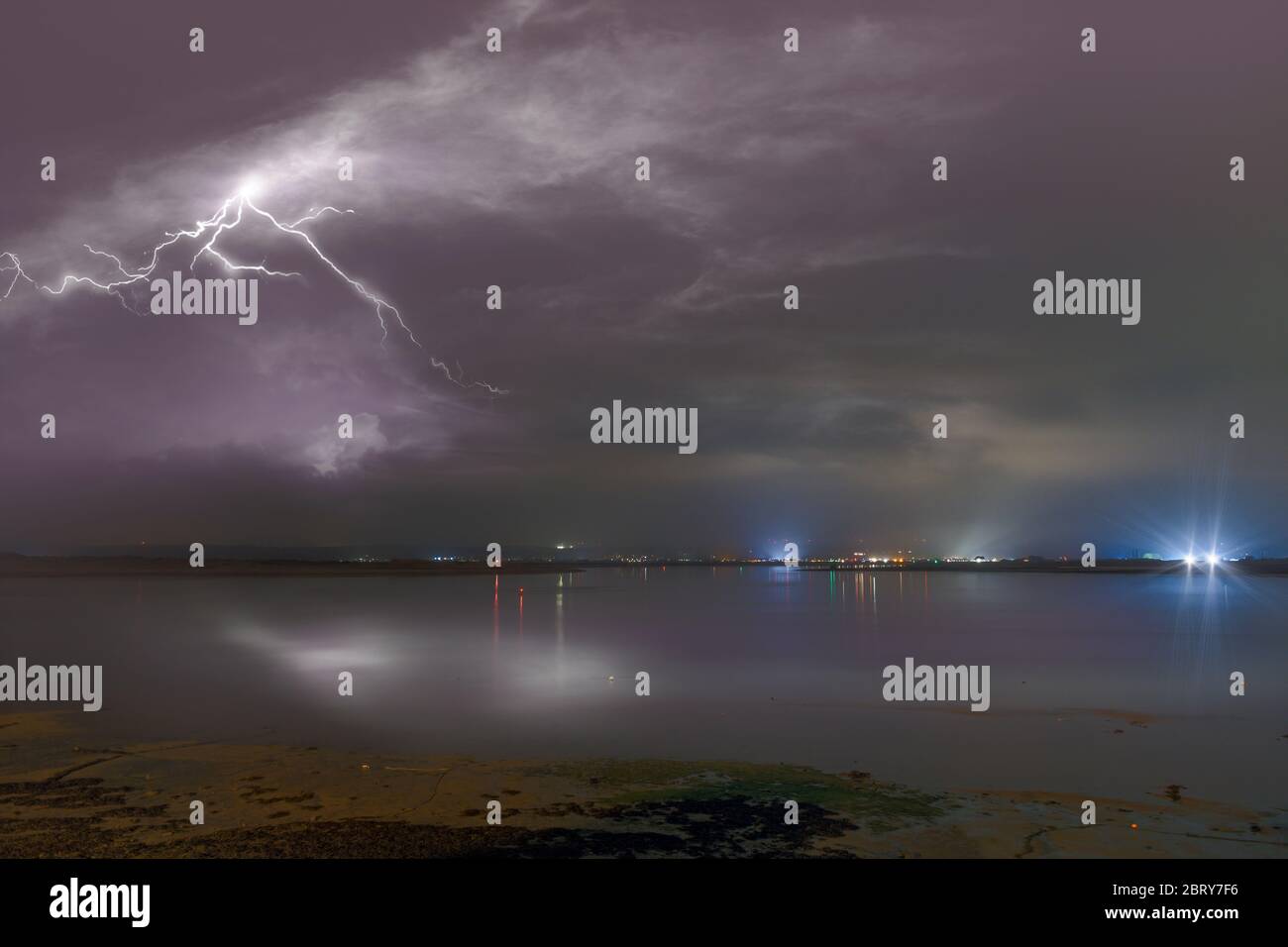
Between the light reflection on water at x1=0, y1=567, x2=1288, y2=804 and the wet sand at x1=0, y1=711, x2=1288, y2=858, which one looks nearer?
the wet sand at x1=0, y1=711, x2=1288, y2=858

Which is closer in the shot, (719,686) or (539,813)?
(539,813)

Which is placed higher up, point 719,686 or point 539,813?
point 539,813
